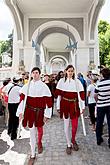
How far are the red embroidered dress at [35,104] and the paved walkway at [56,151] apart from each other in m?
0.66

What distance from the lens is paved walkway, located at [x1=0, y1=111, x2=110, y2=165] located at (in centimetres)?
500

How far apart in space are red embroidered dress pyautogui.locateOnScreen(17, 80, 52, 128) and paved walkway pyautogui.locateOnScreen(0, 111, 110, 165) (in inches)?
25.8

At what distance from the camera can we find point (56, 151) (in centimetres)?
555

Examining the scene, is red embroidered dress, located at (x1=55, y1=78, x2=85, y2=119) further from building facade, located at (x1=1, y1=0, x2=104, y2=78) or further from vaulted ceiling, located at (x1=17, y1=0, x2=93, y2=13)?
building facade, located at (x1=1, y1=0, x2=104, y2=78)

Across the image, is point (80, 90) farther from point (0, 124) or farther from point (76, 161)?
point (0, 124)

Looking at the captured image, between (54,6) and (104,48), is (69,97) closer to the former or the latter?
(54,6)

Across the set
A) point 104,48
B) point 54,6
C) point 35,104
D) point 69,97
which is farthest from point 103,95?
point 104,48

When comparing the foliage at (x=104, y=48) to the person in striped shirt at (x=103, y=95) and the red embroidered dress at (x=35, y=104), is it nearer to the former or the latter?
the person in striped shirt at (x=103, y=95)

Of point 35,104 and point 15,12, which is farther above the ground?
point 15,12

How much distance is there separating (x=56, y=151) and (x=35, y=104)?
1120 millimetres

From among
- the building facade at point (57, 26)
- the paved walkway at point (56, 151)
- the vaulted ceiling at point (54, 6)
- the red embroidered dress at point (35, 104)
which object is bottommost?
the paved walkway at point (56, 151)

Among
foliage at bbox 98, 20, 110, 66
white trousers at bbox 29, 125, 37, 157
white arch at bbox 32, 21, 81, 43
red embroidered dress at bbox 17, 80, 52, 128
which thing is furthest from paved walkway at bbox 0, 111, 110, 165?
foliage at bbox 98, 20, 110, 66

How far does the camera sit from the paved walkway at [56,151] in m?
5.00

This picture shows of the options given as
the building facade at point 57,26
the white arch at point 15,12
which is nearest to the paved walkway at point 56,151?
the white arch at point 15,12
